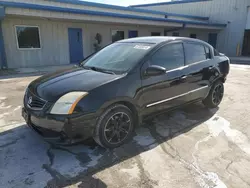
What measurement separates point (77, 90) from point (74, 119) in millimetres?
403

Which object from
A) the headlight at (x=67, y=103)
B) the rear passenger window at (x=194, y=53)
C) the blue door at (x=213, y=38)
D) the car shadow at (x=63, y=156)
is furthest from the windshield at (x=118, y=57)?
the blue door at (x=213, y=38)

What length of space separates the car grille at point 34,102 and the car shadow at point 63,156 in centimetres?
67

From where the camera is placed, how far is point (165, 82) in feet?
11.4

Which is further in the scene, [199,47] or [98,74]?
[199,47]

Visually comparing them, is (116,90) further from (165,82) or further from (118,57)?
(165,82)

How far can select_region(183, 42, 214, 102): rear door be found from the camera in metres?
3.92

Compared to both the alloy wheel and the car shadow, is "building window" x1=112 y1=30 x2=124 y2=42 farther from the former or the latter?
the alloy wheel

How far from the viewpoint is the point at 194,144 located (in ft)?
10.6

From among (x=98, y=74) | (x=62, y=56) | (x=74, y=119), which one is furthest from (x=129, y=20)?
(x=74, y=119)

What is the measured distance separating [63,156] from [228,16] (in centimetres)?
2340

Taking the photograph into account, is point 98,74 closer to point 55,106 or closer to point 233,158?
point 55,106

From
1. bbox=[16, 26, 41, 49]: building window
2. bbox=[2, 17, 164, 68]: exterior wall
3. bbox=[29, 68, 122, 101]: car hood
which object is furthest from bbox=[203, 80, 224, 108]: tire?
bbox=[16, 26, 41, 49]: building window

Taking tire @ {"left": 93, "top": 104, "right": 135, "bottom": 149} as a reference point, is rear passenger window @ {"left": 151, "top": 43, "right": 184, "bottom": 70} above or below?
above

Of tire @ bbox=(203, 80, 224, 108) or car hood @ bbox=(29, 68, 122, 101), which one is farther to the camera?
tire @ bbox=(203, 80, 224, 108)
